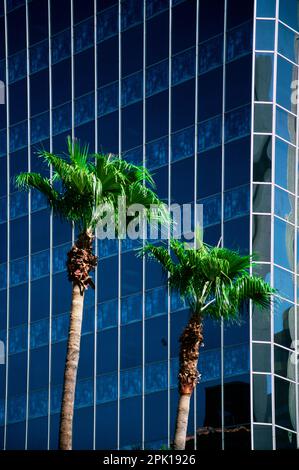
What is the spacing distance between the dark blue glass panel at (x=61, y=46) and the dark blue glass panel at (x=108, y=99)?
387 centimetres

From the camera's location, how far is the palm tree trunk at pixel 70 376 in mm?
44562

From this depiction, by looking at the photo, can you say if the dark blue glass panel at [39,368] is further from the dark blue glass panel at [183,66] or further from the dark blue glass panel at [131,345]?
the dark blue glass panel at [183,66]

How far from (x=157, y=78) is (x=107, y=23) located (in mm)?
5456

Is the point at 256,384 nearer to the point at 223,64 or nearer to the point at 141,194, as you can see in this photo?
the point at 223,64

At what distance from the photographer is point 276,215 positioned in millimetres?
70812

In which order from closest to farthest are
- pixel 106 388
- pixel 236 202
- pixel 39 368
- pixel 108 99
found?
pixel 236 202
pixel 106 388
pixel 108 99
pixel 39 368

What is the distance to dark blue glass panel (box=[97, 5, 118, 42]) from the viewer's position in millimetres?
80912

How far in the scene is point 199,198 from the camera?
73.6 m

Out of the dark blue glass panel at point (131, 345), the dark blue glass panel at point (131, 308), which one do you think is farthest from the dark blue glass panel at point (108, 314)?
the dark blue glass panel at point (131, 345)

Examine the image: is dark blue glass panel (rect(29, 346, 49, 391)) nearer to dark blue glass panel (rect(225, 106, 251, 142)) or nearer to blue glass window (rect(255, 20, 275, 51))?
dark blue glass panel (rect(225, 106, 251, 142))

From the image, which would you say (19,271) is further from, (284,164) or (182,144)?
(284,164)

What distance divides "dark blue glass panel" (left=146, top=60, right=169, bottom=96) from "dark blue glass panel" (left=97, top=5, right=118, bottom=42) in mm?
3813

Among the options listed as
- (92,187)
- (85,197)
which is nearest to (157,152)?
(85,197)

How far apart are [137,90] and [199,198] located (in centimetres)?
751
